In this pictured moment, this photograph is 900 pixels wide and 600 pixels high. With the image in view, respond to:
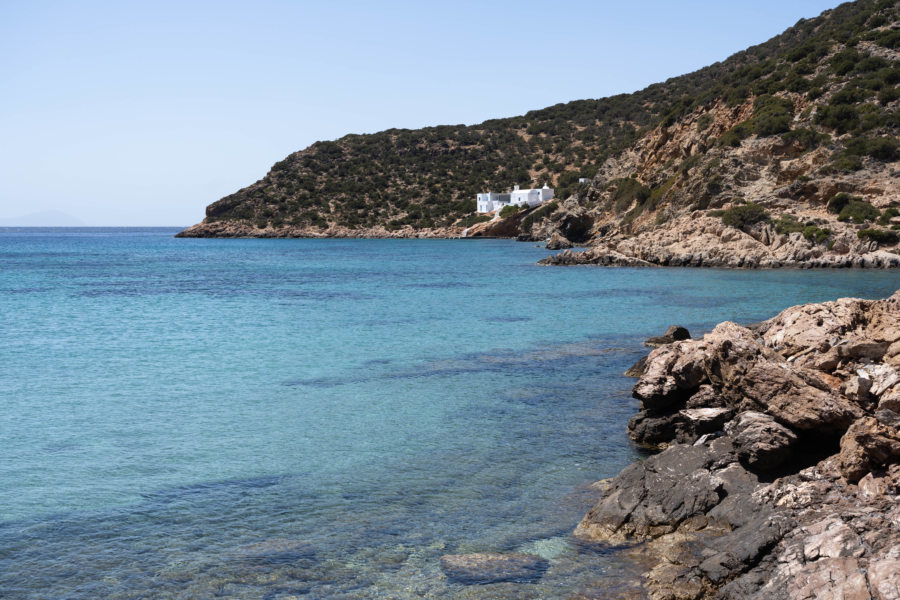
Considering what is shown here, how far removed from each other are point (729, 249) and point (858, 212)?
7799 millimetres

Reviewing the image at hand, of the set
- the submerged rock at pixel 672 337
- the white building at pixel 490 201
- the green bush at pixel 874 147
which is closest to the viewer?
the submerged rock at pixel 672 337

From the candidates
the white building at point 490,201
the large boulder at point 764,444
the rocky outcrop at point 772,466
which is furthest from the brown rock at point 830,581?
the white building at point 490,201

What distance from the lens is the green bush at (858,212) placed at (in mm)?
44594

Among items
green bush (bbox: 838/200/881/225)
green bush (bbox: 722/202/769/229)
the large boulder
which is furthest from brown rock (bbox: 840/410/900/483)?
green bush (bbox: 722/202/769/229)

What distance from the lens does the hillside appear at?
50.5 m

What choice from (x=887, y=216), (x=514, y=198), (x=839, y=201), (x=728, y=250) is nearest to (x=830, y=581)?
(x=887, y=216)

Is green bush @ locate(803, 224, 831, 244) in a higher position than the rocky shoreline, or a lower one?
lower

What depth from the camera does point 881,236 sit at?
141ft

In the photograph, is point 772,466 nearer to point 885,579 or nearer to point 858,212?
point 885,579

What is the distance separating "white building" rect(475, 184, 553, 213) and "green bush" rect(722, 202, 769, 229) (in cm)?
5123

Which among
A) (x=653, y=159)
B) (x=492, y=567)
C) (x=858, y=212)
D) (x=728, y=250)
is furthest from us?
(x=653, y=159)

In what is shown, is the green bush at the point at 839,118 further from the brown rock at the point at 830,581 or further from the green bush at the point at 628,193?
the brown rock at the point at 830,581

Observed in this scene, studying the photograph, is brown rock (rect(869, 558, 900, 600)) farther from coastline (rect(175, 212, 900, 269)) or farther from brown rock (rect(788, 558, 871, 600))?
coastline (rect(175, 212, 900, 269))

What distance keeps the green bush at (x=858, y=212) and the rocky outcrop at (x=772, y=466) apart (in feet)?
118
